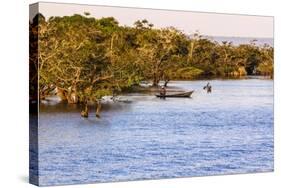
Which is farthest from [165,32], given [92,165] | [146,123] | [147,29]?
[92,165]

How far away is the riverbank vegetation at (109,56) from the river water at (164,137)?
19 centimetres

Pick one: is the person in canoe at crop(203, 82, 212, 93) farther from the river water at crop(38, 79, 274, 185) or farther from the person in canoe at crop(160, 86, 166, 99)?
the person in canoe at crop(160, 86, 166, 99)

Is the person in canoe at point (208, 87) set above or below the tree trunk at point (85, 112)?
above

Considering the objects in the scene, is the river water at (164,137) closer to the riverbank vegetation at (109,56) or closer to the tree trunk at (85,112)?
the tree trunk at (85,112)

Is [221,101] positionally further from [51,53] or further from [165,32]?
[51,53]

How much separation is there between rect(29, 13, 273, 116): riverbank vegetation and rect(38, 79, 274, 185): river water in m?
0.19

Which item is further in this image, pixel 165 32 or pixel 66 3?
pixel 165 32

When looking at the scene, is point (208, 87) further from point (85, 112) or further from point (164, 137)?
point (85, 112)

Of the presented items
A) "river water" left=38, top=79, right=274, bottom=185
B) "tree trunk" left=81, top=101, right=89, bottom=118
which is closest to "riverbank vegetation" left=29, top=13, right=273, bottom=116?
"tree trunk" left=81, top=101, right=89, bottom=118

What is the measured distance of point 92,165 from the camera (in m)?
12.2

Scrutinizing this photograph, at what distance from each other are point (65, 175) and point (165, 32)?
2386 mm

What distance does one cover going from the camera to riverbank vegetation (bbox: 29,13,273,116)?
12.0m

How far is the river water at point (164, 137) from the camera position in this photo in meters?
12.0

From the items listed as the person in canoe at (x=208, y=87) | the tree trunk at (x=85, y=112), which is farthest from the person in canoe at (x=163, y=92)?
the tree trunk at (x=85, y=112)
